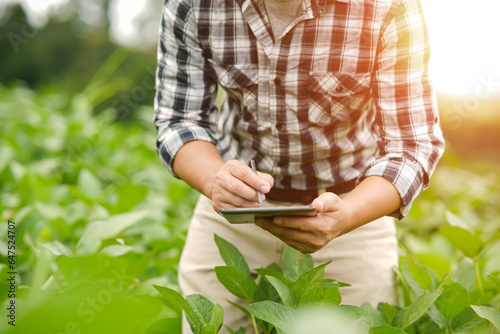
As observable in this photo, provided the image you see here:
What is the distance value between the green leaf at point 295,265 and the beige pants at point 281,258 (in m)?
0.27

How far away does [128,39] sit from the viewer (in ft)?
39.3

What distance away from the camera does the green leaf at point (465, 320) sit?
1326 mm

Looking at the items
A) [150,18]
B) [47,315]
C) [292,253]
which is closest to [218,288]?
[292,253]

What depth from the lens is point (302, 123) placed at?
1558mm

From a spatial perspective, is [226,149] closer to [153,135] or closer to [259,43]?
[259,43]

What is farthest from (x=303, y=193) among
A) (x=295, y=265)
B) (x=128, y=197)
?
(x=128, y=197)

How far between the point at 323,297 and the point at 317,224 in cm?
17

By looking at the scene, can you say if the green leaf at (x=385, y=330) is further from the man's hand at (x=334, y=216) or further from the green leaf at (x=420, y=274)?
the green leaf at (x=420, y=274)

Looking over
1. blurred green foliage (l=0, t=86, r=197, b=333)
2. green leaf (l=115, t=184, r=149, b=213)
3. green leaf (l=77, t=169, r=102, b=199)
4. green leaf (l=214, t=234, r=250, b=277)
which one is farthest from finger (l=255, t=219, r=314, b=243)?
green leaf (l=77, t=169, r=102, b=199)

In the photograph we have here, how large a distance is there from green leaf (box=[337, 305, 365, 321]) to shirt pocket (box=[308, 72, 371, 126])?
2.12ft

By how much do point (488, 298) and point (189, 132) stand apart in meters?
1.08

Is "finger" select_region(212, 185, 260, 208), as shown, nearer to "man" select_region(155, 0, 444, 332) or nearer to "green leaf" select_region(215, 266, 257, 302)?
"man" select_region(155, 0, 444, 332)

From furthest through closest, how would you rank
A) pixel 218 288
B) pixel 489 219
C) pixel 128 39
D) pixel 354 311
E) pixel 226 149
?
1. pixel 128 39
2. pixel 489 219
3. pixel 226 149
4. pixel 218 288
5. pixel 354 311

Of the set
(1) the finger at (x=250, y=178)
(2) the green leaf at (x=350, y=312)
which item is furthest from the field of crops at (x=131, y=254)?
(1) the finger at (x=250, y=178)
